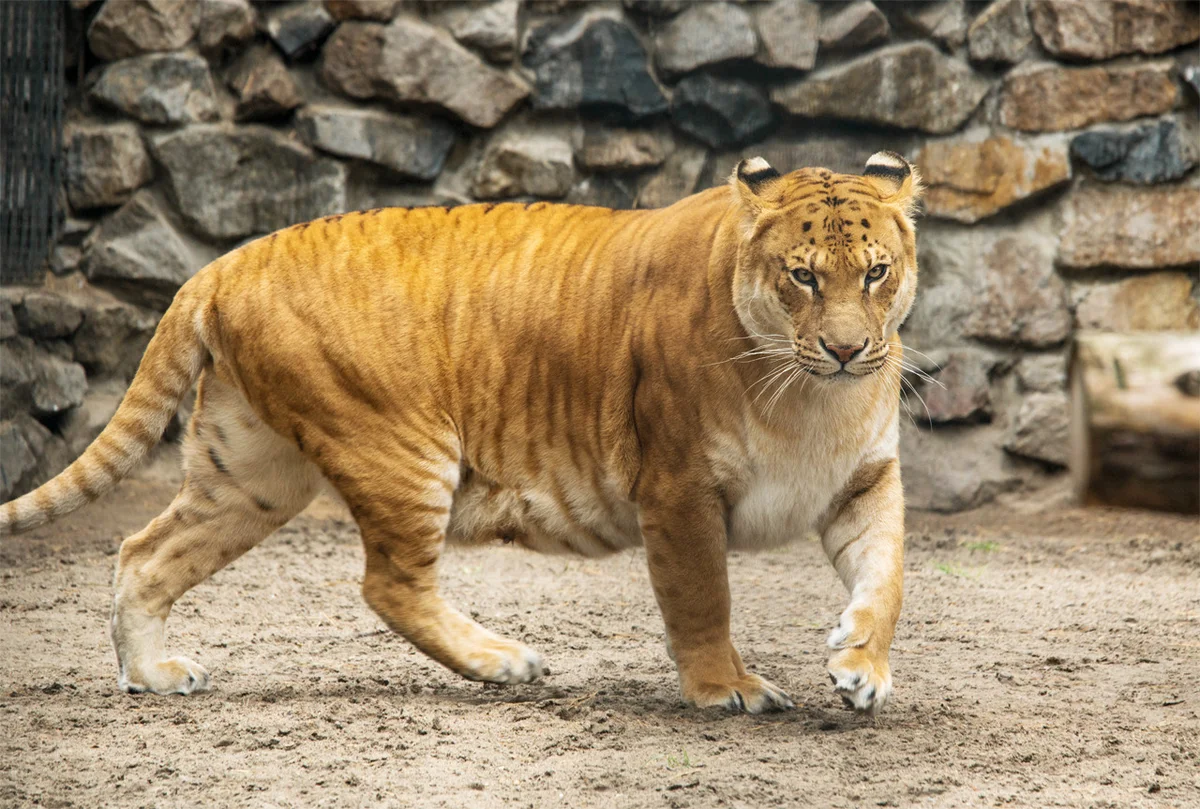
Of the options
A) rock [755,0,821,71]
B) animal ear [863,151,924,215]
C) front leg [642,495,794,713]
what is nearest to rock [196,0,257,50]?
rock [755,0,821,71]

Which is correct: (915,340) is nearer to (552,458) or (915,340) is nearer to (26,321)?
(552,458)

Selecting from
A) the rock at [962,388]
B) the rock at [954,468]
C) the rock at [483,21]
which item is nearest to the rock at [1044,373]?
the rock at [962,388]

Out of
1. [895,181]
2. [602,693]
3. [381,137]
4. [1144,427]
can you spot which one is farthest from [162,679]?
[381,137]

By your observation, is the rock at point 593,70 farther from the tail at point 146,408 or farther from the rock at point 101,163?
the tail at point 146,408

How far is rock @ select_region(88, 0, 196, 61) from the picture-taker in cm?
607

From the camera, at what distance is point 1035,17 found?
6.12 m

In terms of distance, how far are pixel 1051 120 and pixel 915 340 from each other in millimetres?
1208

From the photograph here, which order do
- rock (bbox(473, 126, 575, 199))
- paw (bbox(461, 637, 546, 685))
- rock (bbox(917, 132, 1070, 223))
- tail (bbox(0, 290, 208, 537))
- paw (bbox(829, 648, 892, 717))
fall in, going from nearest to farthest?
1. paw (bbox(829, 648, 892, 717))
2. paw (bbox(461, 637, 546, 685))
3. tail (bbox(0, 290, 208, 537))
4. rock (bbox(917, 132, 1070, 223))
5. rock (bbox(473, 126, 575, 199))

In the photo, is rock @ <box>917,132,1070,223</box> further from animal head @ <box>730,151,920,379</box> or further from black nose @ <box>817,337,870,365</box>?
black nose @ <box>817,337,870,365</box>

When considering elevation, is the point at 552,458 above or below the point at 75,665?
above

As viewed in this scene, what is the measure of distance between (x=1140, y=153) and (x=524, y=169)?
9.54ft

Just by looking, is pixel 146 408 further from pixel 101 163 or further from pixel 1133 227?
pixel 1133 227

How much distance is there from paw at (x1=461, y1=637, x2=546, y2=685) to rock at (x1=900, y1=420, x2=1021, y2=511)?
124 inches

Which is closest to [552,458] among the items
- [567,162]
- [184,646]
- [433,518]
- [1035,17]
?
[433,518]
